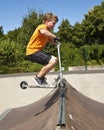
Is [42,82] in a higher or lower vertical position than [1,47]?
lower

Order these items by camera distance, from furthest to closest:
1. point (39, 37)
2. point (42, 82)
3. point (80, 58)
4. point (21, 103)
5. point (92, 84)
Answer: point (80, 58)
point (92, 84)
point (21, 103)
point (42, 82)
point (39, 37)

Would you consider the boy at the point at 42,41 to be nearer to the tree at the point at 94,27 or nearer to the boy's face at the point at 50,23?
the boy's face at the point at 50,23

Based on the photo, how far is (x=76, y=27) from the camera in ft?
153

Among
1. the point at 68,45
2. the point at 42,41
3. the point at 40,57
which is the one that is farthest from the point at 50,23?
the point at 68,45

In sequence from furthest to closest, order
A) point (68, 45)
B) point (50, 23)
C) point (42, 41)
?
point (68, 45), point (42, 41), point (50, 23)

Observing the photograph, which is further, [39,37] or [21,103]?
[21,103]

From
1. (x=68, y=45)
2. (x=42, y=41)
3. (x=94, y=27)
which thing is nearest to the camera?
(x=42, y=41)

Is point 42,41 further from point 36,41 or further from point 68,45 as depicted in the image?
point 68,45

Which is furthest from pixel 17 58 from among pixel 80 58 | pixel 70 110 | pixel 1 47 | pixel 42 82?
pixel 70 110

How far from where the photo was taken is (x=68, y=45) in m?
36.4

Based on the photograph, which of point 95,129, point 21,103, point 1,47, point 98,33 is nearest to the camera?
point 95,129

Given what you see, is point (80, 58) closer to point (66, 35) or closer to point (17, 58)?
point (17, 58)

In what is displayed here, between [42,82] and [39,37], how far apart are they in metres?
0.85

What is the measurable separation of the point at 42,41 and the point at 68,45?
3061 cm
